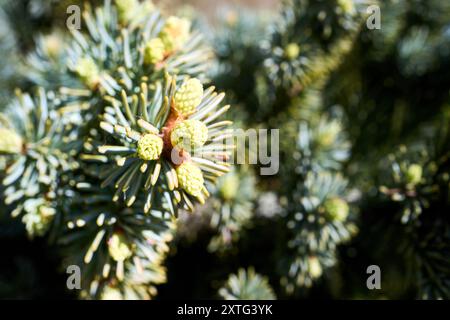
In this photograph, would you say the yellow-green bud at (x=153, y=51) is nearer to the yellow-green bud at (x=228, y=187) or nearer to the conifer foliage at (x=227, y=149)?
the conifer foliage at (x=227, y=149)

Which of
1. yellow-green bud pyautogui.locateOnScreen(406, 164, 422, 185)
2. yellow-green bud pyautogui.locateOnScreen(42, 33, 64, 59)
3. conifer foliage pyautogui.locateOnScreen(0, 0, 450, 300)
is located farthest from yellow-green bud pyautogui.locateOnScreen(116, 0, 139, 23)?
yellow-green bud pyautogui.locateOnScreen(406, 164, 422, 185)

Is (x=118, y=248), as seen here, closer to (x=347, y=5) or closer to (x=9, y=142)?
(x=9, y=142)

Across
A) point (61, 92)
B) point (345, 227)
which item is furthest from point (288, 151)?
point (61, 92)

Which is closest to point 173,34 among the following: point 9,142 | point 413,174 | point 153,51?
point 153,51

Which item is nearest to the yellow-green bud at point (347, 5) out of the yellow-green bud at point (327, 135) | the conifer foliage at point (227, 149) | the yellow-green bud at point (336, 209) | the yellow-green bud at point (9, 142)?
the conifer foliage at point (227, 149)

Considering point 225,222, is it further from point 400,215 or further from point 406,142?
point 406,142
